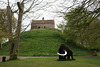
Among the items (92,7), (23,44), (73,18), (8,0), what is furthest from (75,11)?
(23,44)

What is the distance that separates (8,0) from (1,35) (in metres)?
6.71

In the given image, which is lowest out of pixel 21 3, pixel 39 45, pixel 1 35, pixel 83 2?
pixel 39 45

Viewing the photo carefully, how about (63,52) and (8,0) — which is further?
(8,0)

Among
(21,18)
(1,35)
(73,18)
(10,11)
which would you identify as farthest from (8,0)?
(73,18)

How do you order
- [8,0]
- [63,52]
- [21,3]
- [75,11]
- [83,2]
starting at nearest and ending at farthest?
[83,2] → [75,11] → [63,52] → [8,0] → [21,3]

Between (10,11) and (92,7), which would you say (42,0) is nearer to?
(10,11)

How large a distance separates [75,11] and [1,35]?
5.55 metres

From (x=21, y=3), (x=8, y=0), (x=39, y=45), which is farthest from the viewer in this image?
(x=39, y=45)

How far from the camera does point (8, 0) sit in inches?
450

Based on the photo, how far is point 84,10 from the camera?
6840mm

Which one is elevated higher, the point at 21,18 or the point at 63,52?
the point at 21,18

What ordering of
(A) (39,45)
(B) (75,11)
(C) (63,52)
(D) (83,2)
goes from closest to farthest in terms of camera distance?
(D) (83,2) → (B) (75,11) → (C) (63,52) → (A) (39,45)

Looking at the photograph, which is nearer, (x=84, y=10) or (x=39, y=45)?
(x=84, y=10)

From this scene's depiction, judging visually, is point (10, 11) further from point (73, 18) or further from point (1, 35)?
point (73, 18)
